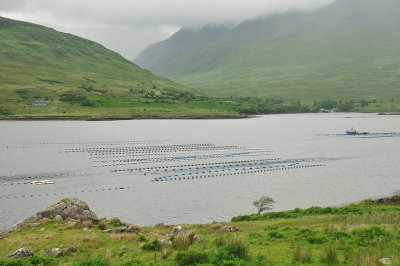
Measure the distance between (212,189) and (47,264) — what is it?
62586 mm

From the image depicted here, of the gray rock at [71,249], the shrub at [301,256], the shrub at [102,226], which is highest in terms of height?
the shrub at [301,256]

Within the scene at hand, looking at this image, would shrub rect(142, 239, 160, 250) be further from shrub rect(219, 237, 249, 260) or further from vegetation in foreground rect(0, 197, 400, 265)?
shrub rect(219, 237, 249, 260)

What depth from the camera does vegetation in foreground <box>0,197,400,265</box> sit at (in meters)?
22.8

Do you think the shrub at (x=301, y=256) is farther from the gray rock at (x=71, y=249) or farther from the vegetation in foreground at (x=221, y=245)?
the gray rock at (x=71, y=249)

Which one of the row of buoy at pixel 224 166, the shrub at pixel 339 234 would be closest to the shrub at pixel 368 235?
the shrub at pixel 339 234

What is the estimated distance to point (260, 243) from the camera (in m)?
30.5

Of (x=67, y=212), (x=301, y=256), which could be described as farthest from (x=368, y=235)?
(x=67, y=212)

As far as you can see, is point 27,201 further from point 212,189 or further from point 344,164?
point 344,164

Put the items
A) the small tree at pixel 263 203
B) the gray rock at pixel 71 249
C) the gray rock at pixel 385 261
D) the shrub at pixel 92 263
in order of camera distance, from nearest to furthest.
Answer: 1. the gray rock at pixel 385 261
2. the shrub at pixel 92 263
3. the gray rock at pixel 71 249
4. the small tree at pixel 263 203

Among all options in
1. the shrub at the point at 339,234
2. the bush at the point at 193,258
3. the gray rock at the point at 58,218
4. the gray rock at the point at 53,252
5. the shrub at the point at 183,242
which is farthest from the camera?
the gray rock at the point at 58,218

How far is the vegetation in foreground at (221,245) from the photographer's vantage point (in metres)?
22.8

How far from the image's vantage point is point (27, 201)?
240ft

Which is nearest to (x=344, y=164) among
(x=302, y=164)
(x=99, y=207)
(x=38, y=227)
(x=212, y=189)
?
(x=302, y=164)

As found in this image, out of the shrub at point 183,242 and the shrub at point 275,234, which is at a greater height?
the shrub at point 183,242
